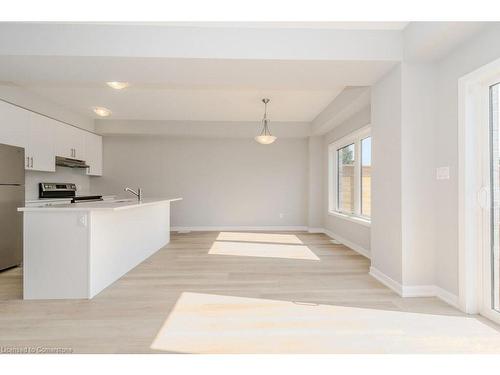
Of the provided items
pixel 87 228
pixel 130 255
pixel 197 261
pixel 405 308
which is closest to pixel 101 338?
pixel 87 228

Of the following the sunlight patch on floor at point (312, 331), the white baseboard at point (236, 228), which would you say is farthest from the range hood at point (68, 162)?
the sunlight patch on floor at point (312, 331)

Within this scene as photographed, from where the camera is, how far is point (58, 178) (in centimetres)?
585

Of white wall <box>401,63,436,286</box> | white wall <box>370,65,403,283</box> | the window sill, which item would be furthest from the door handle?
the window sill

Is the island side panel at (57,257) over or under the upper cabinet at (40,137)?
under

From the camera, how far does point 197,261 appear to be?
14.3ft

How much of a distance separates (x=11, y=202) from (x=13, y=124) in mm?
1179

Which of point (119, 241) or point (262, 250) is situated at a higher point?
point (119, 241)

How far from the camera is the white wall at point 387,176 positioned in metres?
3.02

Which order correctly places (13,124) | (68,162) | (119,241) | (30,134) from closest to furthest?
1. (119,241)
2. (13,124)
3. (30,134)
4. (68,162)

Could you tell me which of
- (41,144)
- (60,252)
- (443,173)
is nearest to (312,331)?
(443,173)

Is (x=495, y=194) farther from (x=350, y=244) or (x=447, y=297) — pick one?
(x=350, y=244)

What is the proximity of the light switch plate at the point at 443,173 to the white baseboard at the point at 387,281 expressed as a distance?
3.71 feet

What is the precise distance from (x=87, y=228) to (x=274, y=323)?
2.00 m

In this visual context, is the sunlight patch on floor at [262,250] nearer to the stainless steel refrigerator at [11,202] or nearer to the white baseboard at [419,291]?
the white baseboard at [419,291]
